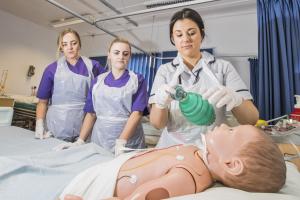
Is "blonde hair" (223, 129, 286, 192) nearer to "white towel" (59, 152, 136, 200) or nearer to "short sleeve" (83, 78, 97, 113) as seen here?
"white towel" (59, 152, 136, 200)

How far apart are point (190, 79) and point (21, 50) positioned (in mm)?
4787

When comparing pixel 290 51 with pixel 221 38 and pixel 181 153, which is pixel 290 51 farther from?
pixel 181 153

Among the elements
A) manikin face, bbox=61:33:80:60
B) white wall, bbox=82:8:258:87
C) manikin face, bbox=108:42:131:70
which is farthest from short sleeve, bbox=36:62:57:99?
white wall, bbox=82:8:258:87

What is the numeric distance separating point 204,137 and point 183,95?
0.19 meters

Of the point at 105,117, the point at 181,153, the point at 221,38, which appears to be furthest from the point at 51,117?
the point at 221,38

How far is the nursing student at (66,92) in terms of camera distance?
1.75 m

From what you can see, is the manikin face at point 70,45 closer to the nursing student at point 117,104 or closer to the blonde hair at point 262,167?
the nursing student at point 117,104

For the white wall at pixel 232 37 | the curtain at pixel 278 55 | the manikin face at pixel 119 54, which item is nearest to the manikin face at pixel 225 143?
the manikin face at pixel 119 54

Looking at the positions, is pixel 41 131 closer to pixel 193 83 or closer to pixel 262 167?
pixel 193 83

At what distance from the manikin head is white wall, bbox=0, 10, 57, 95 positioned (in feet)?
16.4

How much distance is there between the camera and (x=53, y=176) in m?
0.94

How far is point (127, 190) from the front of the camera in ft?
2.46

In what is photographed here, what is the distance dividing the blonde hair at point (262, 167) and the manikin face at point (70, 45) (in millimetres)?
1545

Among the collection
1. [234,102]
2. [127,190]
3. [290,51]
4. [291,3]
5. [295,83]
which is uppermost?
[291,3]
